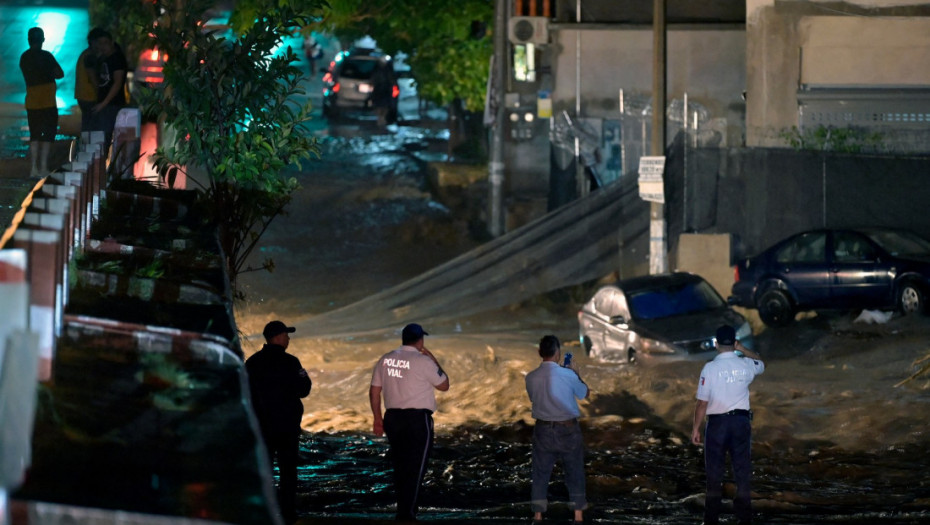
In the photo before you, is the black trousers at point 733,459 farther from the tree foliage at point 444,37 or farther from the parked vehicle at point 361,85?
the parked vehicle at point 361,85

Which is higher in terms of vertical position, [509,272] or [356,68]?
[356,68]

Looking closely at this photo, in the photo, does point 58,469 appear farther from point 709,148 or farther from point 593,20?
point 593,20

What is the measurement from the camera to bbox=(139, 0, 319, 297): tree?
1112 centimetres

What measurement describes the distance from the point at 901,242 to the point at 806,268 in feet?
4.40

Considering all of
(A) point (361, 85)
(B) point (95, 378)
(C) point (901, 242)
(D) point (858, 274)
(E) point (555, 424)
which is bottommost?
(E) point (555, 424)

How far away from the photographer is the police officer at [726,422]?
9578mm

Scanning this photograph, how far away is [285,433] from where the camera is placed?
9.30 meters

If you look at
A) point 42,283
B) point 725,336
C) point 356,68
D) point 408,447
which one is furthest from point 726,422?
point 356,68

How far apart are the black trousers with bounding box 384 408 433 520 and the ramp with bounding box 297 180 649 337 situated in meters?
9.92

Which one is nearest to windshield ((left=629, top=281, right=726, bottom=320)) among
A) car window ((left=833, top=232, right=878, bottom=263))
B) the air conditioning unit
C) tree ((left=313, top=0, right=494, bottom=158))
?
car window ((left=833, top=232, right=878, bottom=263))

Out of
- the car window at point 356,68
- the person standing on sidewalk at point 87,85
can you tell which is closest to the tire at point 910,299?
the person standing on sidewalk at point 87,85

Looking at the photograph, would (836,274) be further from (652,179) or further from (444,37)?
(444,37)

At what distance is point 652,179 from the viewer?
19609 millimetres

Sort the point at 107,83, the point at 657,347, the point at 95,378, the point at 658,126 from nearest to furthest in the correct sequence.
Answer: the point at 95,378, the point at 107,83, the point at 657,347, the point at 658,126
